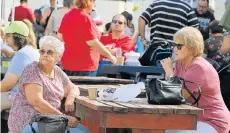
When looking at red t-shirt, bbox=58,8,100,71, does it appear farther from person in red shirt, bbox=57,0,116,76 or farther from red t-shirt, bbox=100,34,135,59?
red t-shirt, bbox=100,34,135,59

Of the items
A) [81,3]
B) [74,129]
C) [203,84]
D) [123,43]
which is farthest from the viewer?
[123,43]

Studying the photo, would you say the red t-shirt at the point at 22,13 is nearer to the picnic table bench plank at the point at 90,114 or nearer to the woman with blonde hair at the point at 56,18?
the woman with blonde hair at the point at 56,18

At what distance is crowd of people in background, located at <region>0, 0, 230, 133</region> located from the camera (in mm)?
5613

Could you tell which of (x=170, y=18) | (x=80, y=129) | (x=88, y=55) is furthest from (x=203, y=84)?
(x=170, y=18)

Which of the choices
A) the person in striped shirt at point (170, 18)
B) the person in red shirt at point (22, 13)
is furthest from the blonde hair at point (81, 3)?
the person in red shirt at point (22, 13)

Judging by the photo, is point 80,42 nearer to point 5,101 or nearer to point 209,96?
point 5,101

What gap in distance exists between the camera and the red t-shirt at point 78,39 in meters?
7.89

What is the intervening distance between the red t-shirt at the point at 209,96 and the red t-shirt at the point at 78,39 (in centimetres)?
248

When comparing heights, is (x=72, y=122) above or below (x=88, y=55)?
below

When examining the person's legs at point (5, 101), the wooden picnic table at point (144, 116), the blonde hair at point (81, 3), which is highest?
the blonde hair at point (81, 3)

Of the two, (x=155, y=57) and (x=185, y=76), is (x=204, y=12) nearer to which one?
(x=155, y=57)

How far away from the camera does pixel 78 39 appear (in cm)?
797

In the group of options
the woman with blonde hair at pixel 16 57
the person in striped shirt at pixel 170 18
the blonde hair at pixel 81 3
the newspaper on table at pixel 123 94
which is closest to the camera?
the newspaper on table at pixel 123 94

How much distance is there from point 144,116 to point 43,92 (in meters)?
1.26
